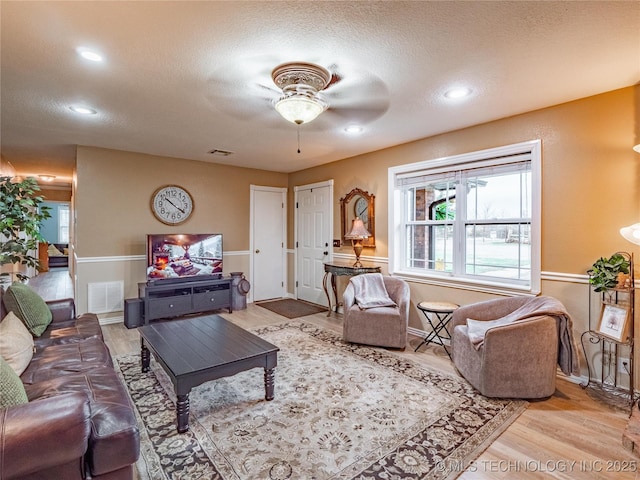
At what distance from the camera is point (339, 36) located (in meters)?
1.94

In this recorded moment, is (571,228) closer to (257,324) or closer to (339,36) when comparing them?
(339,36)

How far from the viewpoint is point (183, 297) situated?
4.70m

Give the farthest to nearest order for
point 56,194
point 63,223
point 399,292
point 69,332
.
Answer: point 63,223, point 56,194, point 399,292, point 69,332

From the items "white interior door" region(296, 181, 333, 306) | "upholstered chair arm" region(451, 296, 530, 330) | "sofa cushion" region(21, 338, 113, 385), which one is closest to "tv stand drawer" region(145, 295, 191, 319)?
"sofa cushion" region(21, 338, 113, 385)

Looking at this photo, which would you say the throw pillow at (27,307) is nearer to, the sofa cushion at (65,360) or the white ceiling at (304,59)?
the sofa cushion at (65,360)

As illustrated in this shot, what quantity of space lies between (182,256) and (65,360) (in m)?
2.71

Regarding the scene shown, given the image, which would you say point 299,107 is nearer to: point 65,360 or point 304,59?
point 304,59

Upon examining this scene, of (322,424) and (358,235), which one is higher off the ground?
(358,235)

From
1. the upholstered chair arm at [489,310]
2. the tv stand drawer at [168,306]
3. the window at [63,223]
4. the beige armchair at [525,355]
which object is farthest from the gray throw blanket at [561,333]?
the window at [63,223]

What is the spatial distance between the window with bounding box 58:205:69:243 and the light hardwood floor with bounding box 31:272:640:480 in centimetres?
1420

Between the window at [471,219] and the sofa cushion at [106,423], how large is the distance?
328cm

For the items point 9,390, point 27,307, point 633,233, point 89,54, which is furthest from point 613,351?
point 27,307

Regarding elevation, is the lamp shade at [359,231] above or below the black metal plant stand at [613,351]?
above

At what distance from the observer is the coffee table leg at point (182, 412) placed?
2070mm
